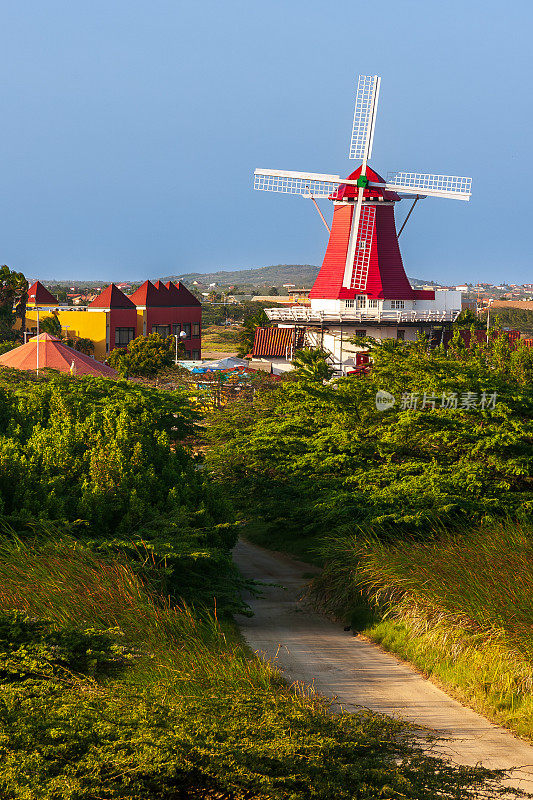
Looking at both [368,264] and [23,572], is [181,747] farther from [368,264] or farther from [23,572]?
[368,264]

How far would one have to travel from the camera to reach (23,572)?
1191 cm

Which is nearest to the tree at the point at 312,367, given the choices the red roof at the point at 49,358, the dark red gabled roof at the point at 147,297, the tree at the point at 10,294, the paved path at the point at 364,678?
the paved path at the point at 364,678

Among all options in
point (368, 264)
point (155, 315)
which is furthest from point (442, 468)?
point (155, 315)

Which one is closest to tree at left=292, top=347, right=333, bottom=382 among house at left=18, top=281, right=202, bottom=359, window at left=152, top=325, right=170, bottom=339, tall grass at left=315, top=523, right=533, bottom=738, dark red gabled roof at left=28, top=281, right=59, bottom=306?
tall grass at left=315, top=523, right=533, bottom=738

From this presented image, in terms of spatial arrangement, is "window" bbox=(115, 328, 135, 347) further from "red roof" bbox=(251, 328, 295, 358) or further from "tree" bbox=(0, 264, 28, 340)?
"red roof" bbox=(251, 328, 295, 358)

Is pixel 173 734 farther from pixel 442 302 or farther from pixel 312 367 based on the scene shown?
pixel 442 302

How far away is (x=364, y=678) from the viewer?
478 inches

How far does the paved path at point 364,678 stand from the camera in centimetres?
943

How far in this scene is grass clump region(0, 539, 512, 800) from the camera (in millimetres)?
6480

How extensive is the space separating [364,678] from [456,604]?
172 centimetres

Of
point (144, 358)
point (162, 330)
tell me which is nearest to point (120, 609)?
point (144, 358)

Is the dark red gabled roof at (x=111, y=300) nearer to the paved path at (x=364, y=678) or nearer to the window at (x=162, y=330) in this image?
the window at (x=162, y=330)

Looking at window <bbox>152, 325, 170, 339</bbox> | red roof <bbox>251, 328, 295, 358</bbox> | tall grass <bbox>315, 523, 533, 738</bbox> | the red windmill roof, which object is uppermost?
the red windmill roof

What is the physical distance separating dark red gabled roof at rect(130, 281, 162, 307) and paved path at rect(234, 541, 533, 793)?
2880 inches
